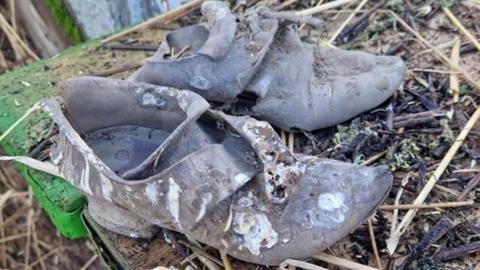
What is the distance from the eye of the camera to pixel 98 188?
1009mm

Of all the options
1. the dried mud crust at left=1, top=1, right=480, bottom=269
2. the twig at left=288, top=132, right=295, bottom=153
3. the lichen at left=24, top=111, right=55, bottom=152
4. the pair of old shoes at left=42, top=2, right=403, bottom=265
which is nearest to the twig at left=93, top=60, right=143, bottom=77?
the dried mud crust at left=1, top=1, right=480, bottom=269

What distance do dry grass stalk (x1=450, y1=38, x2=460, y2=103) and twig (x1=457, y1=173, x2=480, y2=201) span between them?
0.69ft

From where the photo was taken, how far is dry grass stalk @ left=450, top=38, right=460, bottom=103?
1316 mm

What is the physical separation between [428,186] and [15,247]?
140 cm

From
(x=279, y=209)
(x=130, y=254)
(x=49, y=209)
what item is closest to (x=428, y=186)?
(x=279, y=209)

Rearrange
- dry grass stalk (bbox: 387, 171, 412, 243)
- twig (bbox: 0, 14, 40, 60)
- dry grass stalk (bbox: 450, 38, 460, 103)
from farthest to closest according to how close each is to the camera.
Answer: twig (bbox: 0, 14, 40, 60) < dry grass stalk (bbox: 450, 38, 460, 103) < dry grass stalk (bbox: 387, 171, 412, 243)

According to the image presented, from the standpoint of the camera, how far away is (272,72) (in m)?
1.24

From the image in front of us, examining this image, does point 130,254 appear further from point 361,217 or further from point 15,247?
point 15,247

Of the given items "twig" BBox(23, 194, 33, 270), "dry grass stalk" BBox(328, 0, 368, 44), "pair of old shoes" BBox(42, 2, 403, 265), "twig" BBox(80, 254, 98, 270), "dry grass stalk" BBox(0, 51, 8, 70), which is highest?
"pair of old shoes" BBox(42, 2, 403, 265)

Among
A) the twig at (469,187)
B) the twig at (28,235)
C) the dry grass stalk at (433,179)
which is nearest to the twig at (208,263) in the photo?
the dry grass stalk at (433,179)

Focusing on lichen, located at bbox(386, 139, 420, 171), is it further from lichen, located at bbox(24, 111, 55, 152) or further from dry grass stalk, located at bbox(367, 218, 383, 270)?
lichen, located at bbox(24, 111, 55, 152)

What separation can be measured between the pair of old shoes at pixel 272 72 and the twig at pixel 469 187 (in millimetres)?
225

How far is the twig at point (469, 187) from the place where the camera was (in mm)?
1104

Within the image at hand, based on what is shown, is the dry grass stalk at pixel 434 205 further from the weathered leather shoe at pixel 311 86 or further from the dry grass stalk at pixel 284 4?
the dry grass stalk at pixel 284 4
